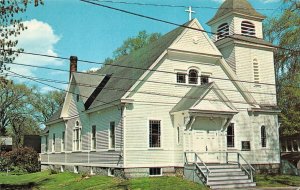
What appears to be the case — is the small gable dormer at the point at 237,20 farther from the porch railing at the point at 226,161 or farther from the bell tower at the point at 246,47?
the porch railing at the point at 226,161

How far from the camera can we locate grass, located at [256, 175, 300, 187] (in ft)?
74.0

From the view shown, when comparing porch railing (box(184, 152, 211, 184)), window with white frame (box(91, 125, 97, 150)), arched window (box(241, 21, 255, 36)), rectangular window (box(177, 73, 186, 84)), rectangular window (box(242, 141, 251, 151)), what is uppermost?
arched window (box(241, 21, 255, 36))

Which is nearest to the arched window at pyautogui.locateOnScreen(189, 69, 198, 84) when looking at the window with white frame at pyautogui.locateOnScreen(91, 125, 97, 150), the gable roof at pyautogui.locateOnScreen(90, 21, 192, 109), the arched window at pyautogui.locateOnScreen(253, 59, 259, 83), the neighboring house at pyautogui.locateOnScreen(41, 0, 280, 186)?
the neighboring house at pyautogui.locateOnScreen(41, 0, 280, 186)

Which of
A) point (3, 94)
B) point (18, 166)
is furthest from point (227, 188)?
point (3, 94)

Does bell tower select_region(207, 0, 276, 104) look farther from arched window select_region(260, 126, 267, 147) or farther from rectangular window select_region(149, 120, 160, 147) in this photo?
rectangular window select_region(149, 120, 160, 147)

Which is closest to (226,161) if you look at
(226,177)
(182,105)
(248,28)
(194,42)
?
(226,177)

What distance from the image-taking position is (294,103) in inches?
1580

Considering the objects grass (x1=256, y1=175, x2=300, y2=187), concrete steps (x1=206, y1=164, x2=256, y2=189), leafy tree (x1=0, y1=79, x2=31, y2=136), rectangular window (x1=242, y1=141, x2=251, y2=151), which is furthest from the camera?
leafy tree (x1=0, y1=79, x2=31, y2=136)

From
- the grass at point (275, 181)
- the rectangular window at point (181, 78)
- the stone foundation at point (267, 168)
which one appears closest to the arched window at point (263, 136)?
the stone foundation at point (267, 168)

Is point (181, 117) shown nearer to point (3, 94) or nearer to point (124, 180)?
point (124, 180)

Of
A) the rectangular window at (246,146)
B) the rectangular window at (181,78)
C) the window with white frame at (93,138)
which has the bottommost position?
the rectangular window at (246,146)

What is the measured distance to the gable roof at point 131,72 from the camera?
Result: 2467 cm

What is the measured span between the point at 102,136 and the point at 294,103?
22.4 meters

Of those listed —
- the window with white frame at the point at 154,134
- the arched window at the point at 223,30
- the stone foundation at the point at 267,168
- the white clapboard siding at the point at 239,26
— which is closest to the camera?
the window with white frame at the point at 154,134
